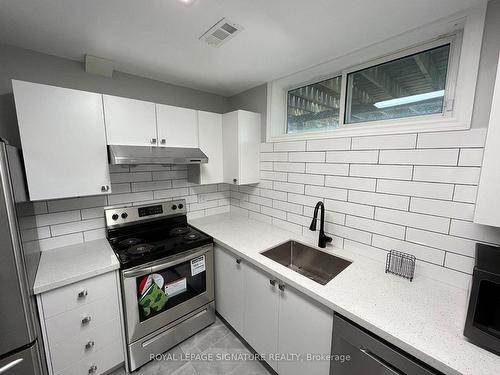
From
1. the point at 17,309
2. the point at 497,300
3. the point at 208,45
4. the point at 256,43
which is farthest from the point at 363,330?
the point at 208,45

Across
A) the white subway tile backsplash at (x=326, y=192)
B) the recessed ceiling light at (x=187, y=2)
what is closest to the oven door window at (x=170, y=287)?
the white subway tile backsplash at (x=326, y=192)

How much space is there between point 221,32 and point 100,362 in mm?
2284

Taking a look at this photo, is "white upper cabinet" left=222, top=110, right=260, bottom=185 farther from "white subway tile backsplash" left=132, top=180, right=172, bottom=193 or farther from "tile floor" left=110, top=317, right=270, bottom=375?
"tile floor" left=110, top=317, right=270, bottom=375

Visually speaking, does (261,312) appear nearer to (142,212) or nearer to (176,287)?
(176,287)

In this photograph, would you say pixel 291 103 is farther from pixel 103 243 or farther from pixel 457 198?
pixel 103 243

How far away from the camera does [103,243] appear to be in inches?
67.5

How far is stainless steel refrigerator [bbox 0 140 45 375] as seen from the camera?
0.93 metres

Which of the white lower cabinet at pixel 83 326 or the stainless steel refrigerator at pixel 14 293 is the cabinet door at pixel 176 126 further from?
the white lower cabinet at pixel 83 326

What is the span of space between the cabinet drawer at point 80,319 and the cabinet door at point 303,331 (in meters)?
1.15

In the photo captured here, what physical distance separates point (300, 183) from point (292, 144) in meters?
0.37

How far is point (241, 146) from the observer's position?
206 centimetres

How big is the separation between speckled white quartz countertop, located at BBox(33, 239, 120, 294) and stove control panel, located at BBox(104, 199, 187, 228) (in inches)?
8.8

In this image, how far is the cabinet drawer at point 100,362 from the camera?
133 centimetres

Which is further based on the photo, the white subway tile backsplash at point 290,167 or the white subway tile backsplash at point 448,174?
the white subway tile backsplash at point 290,167
